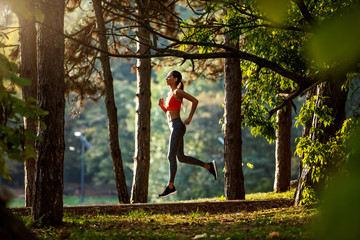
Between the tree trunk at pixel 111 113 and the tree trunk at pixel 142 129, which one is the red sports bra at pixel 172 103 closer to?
the tree trunk at pixel 111 113

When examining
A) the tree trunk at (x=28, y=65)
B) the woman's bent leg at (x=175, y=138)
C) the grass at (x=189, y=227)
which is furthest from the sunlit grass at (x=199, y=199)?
the woman's bent leg at (x=175, y=138)

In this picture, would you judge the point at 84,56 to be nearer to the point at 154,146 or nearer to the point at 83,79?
the point at 83,79

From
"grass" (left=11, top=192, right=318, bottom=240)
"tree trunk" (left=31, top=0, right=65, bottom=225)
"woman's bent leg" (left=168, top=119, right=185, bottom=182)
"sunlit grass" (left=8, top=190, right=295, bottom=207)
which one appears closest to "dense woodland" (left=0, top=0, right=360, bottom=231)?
"tree trunk" (left=31, top=0, right=65, bottom=225)

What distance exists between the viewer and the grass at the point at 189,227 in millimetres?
5350

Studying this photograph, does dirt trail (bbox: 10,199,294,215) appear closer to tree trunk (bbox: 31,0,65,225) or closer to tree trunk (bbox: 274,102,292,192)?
tree trunk (bbox: 31,0,65,225)

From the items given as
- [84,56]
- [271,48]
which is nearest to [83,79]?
[84,56]

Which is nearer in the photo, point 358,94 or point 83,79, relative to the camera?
point 83,79

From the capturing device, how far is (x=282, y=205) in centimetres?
883

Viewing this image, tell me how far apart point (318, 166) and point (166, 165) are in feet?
114

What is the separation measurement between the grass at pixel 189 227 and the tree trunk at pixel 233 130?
3177 mm

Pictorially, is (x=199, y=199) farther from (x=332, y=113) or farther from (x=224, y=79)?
(x=332, y=113)

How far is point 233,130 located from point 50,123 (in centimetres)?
522

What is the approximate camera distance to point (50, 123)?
6.45 metres

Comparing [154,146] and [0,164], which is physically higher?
[154,146]
